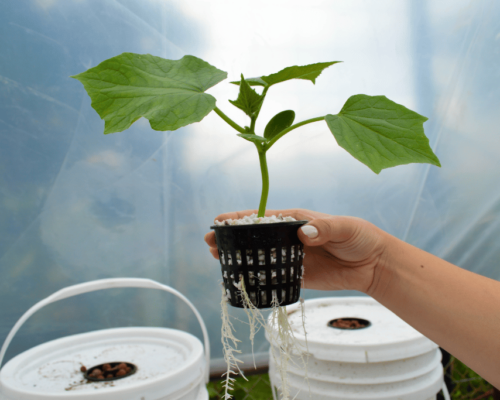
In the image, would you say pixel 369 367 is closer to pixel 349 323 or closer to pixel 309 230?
pixel 349 323

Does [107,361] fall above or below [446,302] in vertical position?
below

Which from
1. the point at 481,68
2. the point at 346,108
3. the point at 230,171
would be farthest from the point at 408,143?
the point at 481,68

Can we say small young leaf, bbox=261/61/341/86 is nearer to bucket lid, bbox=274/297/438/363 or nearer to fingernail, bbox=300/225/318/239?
fingernail, bbox=300/225/318/239

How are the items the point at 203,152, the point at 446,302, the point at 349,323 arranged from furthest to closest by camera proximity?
1. the point at 203,152
2. the point at 349,323
3. the point at 446,302

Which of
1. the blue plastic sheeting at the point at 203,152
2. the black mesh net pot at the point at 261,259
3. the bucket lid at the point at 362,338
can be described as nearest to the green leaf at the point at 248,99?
the black mesh net pot at the point at 261,259

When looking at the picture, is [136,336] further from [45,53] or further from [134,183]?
[45,53]

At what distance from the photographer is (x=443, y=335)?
58cm

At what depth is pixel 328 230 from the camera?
0.54m

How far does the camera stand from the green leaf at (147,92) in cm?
43

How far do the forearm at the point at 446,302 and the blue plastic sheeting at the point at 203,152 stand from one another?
82 centimetres

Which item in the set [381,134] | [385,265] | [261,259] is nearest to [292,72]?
[381,134]

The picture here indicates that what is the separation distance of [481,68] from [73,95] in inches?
67.3

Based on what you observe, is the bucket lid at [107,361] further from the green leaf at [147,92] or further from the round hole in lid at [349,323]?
the green leaf at [147,92]

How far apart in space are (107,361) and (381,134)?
95cm
